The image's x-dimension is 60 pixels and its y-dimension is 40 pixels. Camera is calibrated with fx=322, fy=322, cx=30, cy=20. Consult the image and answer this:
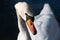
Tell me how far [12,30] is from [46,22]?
7.30 feet

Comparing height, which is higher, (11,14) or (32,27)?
(32,27)

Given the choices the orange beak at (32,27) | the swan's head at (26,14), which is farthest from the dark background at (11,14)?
the orange beak at (32,27)

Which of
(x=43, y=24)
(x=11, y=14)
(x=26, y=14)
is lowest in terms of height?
(x=11, y=14)

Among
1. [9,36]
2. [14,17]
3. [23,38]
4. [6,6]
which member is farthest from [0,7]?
[23,38]

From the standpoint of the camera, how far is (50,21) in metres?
3.80

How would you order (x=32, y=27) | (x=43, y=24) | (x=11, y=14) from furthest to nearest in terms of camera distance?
1. (x=11, y=14)
2. (x=43, y=24)
3. (x=32, y=27)

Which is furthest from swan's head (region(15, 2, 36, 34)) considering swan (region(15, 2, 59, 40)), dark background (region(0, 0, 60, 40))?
dark background (region(0, 0, 60, 40))

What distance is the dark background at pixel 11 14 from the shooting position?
228 inches

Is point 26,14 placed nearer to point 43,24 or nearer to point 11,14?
point 43,24

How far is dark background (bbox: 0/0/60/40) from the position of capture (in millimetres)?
5785

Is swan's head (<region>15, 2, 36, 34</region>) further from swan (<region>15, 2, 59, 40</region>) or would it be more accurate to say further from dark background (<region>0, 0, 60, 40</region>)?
dark background (<region>0, 0, 60, 40</region>)

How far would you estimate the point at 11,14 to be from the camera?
6.48 m

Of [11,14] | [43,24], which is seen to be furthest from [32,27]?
[11,14]

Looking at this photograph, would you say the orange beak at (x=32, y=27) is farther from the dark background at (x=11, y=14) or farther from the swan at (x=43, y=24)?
the dark background at (x=11, y=14)
